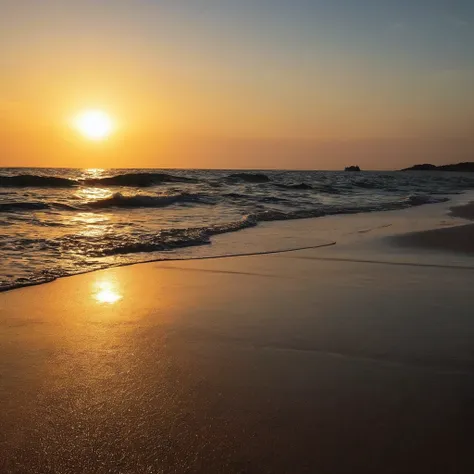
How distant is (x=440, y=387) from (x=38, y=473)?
178 centimetres

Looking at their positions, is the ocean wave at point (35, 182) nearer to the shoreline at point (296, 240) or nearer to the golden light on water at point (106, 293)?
the shoreline at point (296, 240)

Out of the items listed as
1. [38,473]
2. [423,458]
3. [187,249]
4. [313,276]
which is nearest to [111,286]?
[313,276]

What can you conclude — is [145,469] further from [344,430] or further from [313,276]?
[313,276]

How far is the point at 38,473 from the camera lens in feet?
5.53

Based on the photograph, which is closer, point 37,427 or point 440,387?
point 37,427

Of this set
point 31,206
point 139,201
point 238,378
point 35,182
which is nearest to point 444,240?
point 238,378

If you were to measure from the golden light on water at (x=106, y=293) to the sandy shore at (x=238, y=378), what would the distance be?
0.06ft

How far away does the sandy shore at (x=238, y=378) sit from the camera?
5.88 ft

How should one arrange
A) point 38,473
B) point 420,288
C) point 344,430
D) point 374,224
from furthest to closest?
point 374,224 < point 420,288 < point 344,430 < point 38,473

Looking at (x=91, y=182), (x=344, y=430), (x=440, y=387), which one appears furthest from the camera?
(x=91, y=182)

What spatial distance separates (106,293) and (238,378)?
222 centimetres

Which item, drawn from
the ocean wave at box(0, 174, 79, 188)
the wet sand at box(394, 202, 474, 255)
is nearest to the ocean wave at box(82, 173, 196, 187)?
the ocean wave at box(0, 174, 79, 188)

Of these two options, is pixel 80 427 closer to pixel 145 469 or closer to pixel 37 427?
pixel 37 427

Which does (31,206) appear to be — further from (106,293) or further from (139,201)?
(106,293)
